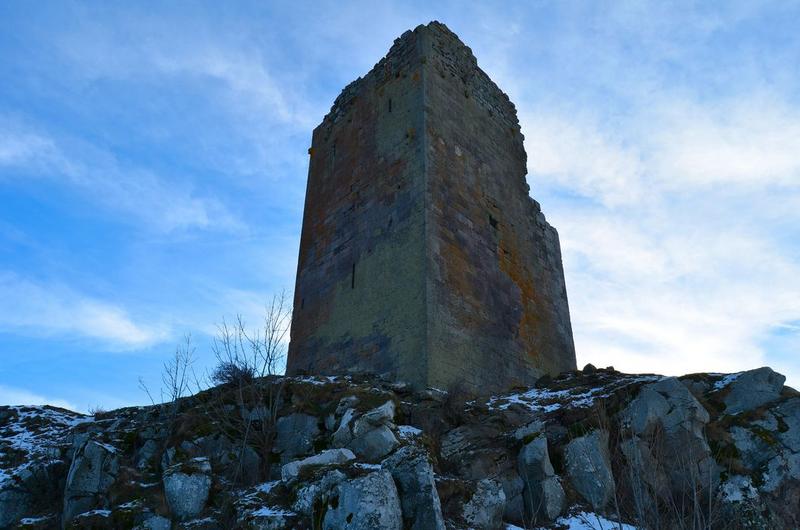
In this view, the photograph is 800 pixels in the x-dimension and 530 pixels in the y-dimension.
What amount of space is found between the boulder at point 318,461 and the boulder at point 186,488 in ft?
3.80

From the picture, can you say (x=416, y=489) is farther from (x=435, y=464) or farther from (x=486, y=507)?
(x=435, y=464)

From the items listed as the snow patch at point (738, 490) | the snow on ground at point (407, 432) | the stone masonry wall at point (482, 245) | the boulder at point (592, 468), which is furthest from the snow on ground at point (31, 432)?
the snow patch at point (738, 490)

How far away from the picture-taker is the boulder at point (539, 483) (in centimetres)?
841

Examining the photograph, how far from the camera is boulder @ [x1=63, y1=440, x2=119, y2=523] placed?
941cm

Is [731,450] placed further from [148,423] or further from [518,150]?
[518,150]

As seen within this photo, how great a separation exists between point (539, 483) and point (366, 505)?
2833mm

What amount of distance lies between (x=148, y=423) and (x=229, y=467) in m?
2.96

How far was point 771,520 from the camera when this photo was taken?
8070mm

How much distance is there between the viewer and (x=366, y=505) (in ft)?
23.1

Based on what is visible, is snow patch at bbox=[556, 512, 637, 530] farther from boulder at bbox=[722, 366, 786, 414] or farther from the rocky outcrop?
boulder at bbox=[722, 366, 786, 414]

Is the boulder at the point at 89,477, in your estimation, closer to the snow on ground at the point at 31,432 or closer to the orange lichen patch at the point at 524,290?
the snow on ground at the point at 31,432

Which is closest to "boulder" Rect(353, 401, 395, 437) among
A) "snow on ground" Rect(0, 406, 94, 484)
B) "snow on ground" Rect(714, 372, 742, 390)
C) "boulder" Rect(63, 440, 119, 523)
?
"boulder" Rect(63, 440, 119, 523)

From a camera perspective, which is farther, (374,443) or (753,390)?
(753,390)

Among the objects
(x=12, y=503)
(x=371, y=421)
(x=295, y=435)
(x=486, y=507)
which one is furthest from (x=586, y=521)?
(x=12, y=503)
